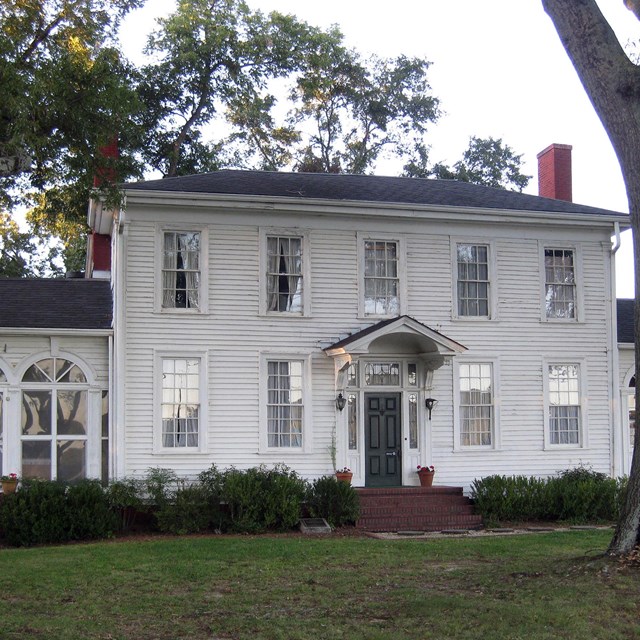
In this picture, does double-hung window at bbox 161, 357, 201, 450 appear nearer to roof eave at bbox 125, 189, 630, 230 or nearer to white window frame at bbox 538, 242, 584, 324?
roof eave at bbox 125, 189, 630, 230

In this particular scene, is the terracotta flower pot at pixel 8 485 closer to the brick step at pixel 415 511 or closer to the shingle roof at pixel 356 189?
the shingle roof at pixel 356 189

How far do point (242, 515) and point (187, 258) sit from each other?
5176 mm

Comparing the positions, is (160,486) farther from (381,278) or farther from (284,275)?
(381,278)

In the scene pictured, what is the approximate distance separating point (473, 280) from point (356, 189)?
10.6 ft

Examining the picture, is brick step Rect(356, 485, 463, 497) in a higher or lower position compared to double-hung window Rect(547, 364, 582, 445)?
lower

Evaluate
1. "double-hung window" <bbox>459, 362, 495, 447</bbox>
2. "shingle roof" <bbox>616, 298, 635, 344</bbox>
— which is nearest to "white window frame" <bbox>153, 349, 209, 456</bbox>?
"double-hung window" <bbox>459, 362, 495, 447</bbox>

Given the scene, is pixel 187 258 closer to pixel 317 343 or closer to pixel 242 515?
pixel 317 343

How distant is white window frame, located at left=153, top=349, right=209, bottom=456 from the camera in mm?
18547

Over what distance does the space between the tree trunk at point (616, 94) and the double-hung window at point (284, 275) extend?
866 cm

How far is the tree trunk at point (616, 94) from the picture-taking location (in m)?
11.4

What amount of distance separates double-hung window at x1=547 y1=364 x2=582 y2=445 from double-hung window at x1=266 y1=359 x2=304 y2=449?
5.56m

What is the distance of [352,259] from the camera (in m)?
19.9

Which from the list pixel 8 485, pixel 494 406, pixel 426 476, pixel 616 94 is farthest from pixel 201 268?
pixel 616 94

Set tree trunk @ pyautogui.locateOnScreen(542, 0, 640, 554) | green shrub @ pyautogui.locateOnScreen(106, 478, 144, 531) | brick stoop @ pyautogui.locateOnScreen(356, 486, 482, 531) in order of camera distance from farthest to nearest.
A: brick stoop @ pyautogui.locateOnScreen(356, 486, 482, 531) → green shrub @ pyautogui.locateOnScreen(106, 478, 144, 531) → tree trunk @ pyautogui.locateOnScreen(542, 0, 640, 554)
